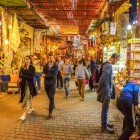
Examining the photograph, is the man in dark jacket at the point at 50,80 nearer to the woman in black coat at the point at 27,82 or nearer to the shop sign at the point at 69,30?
the woman in black coat at the point at 27,82

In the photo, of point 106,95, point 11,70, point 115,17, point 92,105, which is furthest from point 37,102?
point 115,17

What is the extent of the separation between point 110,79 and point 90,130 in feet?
5.12

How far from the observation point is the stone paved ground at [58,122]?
21.8 feet

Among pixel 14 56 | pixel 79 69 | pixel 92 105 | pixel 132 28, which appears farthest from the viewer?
pixel 14 56

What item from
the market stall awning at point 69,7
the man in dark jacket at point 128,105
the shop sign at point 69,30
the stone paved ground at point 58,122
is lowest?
the stone paved ground at point 58,122

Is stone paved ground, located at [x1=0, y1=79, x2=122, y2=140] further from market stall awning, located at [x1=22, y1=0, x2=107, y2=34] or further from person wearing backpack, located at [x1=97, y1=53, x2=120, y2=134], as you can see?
market stall awning, located at [x1=22, y1=0, x2=107, y2=34]

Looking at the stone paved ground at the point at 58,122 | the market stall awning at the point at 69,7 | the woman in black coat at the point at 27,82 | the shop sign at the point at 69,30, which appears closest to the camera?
the stone paved ground at the point at 58,122

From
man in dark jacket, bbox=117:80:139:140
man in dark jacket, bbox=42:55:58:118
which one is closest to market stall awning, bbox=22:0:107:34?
man in dark jacket, bbox=42:55:58:118

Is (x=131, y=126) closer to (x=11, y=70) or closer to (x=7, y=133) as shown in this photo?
(x=7, y=133)

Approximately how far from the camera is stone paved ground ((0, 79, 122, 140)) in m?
6.64

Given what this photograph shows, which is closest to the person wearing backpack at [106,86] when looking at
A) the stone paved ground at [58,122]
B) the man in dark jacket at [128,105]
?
the stone paved ground at [58,122]

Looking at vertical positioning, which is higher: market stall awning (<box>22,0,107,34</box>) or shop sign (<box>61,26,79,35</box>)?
market stall awning (<box>22,0,107,34</box>)

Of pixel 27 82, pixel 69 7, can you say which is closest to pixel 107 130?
pixel 27 82

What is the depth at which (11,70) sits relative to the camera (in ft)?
46.1
